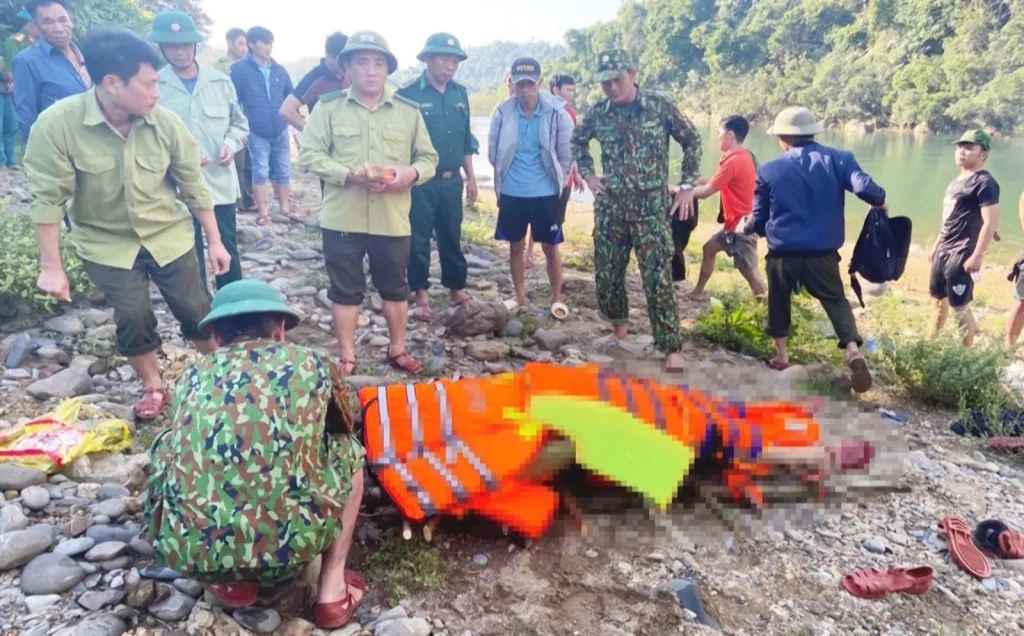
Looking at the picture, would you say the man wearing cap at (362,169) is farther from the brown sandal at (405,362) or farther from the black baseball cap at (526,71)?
the black baseball cap at (526,71)

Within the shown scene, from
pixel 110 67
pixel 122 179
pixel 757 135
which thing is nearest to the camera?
pixel 110 67

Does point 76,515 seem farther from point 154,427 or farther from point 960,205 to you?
point 960,205

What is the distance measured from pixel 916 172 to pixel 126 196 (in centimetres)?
2422

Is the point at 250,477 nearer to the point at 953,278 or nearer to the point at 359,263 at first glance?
the point at 359,263

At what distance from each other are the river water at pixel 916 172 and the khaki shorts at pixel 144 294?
7.05 meters

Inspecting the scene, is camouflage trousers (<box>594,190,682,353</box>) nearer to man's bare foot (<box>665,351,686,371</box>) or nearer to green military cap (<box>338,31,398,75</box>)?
man's bare foot (<box>665,351,686,371</box>)

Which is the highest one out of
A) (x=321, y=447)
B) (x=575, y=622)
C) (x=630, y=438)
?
(x=321, y=447)

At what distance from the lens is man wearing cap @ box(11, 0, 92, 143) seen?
472 cm

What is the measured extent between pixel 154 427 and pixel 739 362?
12.5ft

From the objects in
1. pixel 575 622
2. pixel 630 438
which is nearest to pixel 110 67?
pixel 630 438

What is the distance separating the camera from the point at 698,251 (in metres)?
10.5

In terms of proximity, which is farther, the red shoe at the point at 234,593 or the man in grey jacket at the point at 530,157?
the man in grey jacket at the point at 530,157

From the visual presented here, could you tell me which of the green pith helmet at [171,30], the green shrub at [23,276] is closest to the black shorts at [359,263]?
the green pith helmet at [171,30]

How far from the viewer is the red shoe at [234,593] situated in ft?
7.19
